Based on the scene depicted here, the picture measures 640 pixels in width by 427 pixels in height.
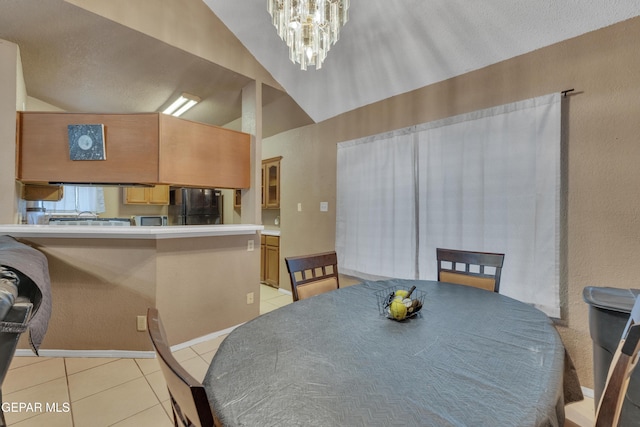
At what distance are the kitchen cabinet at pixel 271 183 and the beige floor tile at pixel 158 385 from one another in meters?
3.00

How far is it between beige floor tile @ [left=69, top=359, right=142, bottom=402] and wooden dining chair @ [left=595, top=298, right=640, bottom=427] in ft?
8.66

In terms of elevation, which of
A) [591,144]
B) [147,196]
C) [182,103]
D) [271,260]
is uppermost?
[182,103]

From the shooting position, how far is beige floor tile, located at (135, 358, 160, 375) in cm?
225

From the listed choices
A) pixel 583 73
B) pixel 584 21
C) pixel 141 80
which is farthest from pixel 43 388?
pixel 584 21

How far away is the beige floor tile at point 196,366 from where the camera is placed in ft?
7.37

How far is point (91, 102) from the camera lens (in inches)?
145

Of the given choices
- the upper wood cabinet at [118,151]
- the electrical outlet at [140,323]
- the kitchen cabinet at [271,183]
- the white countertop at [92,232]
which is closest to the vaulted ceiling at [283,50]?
the upper wood cabinet at [118,151]

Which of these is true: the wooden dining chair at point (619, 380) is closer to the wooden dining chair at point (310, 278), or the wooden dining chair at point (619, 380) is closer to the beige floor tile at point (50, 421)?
the wooden dining chair at point (310, 278)

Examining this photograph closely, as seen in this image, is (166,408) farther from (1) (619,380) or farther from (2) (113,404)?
(1) (619,380)

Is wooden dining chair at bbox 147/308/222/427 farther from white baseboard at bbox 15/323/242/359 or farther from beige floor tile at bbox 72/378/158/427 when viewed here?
A: white baseboard at bbox 15/323/242/359

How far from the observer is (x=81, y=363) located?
231 centimetres

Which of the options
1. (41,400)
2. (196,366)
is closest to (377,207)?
(196,366)

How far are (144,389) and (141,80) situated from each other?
2.94m

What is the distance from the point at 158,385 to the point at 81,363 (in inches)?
31.3
